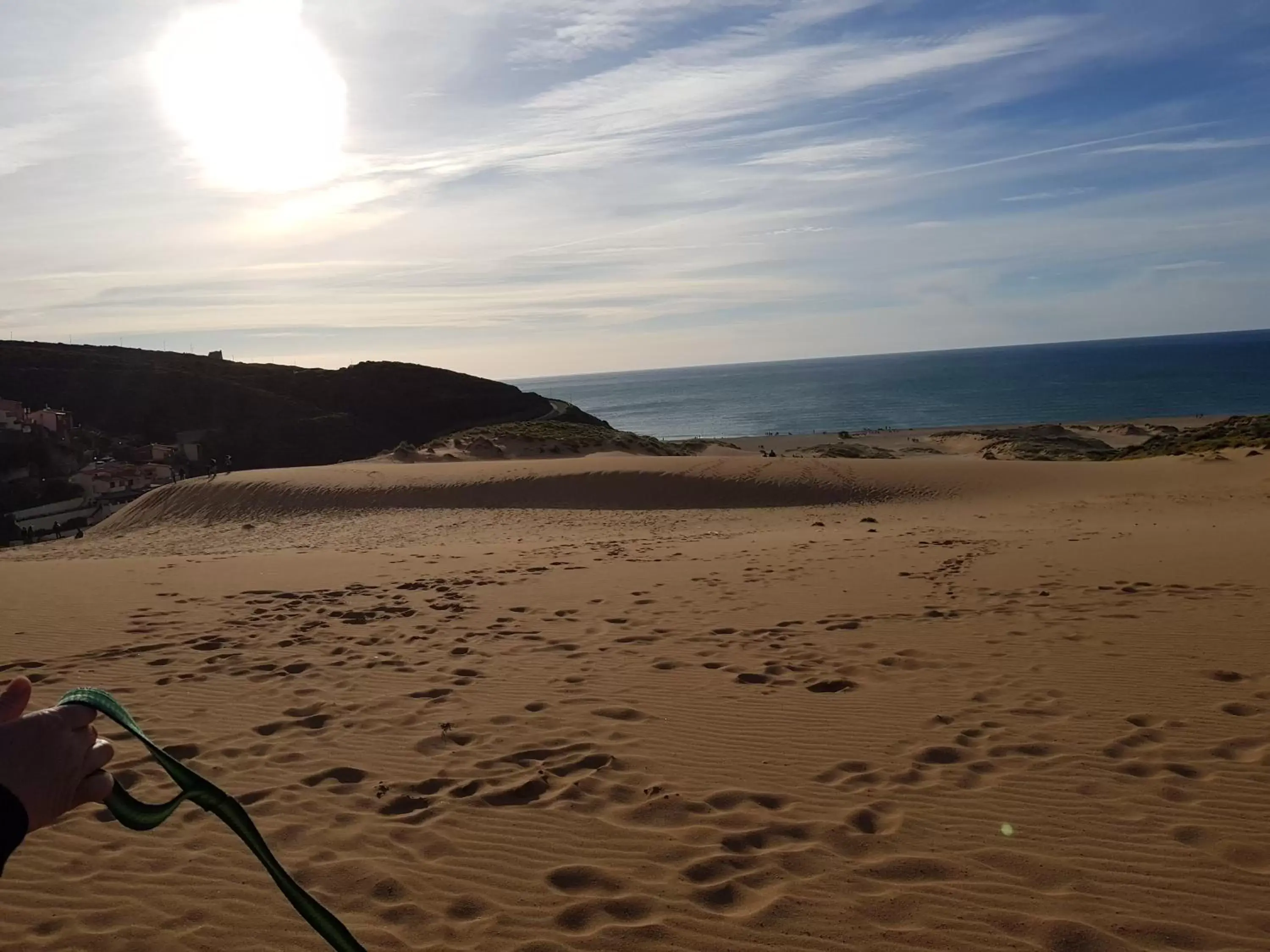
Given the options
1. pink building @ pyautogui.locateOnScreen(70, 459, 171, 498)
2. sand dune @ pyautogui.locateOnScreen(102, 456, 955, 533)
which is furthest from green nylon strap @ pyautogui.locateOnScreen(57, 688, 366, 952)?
pink building @ pyautogui.locateOnScreen(70, 459, 171, 498)

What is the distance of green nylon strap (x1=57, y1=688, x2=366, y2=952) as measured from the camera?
1.60 metres

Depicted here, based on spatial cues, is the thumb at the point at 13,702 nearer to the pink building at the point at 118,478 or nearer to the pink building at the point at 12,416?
the pink building at the point at 118,478

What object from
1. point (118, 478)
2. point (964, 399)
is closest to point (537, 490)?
point (118, 478)

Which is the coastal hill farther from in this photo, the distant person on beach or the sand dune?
the distant person on beach

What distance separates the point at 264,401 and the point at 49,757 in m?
64.3

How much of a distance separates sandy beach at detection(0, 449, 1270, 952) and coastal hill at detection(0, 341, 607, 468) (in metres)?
46.0

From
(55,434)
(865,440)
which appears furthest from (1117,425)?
(55,434)

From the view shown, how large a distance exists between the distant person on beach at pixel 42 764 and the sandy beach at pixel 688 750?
6.75ft

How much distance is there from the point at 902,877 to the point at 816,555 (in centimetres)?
929

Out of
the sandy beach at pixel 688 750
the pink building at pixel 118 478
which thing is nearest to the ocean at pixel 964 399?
the pink building at pixel 118 478

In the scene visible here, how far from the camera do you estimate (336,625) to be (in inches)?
348

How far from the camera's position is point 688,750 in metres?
5.23

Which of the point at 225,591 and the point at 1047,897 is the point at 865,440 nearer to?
the point at 225,591

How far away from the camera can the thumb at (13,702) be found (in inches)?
61.9
